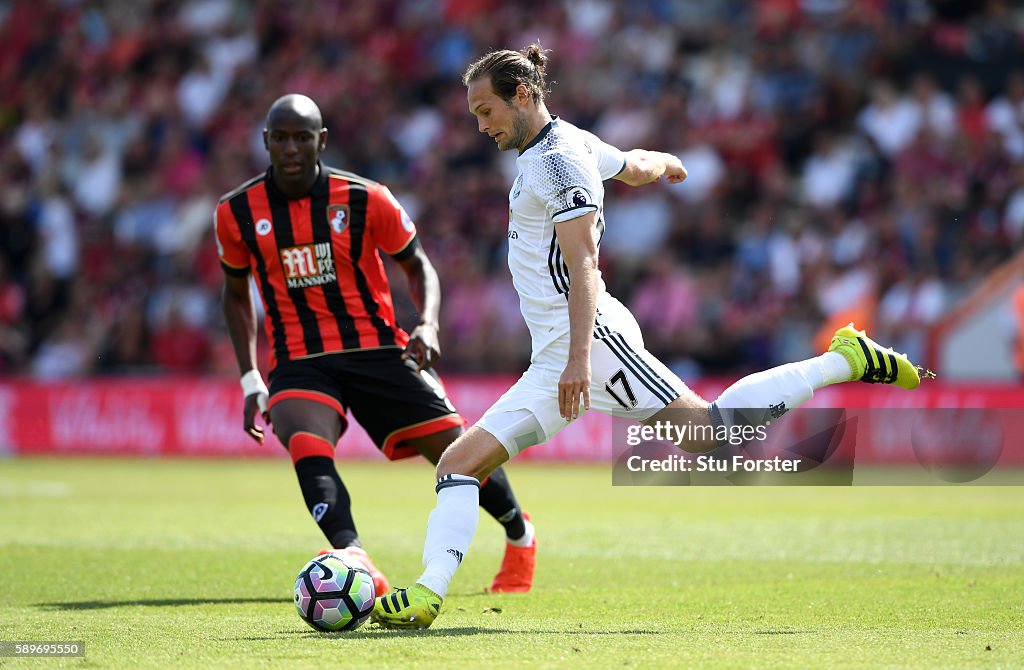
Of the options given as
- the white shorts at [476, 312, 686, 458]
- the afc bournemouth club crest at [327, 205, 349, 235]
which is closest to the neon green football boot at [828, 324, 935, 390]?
the white shorts at [476, 312, 686, 458]

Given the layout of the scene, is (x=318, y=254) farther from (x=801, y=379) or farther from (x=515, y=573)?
(x=801, y=379)

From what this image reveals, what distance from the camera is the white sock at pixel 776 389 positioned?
642cm

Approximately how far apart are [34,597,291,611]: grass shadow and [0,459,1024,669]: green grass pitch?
20 mm

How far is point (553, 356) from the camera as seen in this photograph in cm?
654

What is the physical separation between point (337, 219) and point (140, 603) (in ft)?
7.28

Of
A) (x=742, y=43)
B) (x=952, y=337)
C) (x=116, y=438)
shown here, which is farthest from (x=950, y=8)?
(x=116, y=438)

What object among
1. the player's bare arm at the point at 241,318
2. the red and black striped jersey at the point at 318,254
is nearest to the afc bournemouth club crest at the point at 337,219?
the red and black striped jersey at the point at 318,254

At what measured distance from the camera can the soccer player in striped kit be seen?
7621 mm

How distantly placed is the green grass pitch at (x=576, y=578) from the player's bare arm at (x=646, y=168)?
206cm

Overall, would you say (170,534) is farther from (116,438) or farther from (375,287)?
(116,438)

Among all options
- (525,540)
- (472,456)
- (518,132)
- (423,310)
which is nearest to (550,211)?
(518,132)

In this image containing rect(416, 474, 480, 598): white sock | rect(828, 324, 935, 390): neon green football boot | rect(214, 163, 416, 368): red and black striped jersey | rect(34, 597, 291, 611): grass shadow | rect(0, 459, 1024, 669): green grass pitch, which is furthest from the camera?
rect(214, 163, 416, 368): red and black striped jersey

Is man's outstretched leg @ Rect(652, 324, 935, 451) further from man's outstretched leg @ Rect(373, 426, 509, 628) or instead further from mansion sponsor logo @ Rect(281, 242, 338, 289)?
mansion sponsor logo @ Rect(281, 242, 338, 289)

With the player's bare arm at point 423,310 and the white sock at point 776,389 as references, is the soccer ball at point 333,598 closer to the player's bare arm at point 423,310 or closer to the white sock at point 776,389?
the player's bare arm at point 423,310
